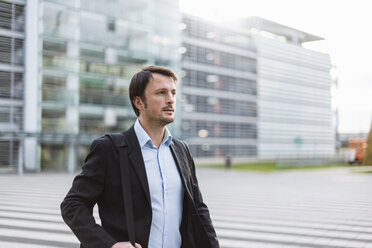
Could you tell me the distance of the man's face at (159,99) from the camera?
8.30 feet

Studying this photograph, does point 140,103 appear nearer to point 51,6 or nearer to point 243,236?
point 243,236

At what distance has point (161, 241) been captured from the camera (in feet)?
8.07

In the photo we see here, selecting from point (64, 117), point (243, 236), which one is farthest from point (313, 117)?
point (243, 236)

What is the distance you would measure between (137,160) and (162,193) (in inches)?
9.1

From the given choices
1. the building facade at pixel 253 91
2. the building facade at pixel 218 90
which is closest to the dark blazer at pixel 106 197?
the building facade at pixel 253 91

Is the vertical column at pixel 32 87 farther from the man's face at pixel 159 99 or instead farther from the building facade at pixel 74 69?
the man's face at pixel 159 99

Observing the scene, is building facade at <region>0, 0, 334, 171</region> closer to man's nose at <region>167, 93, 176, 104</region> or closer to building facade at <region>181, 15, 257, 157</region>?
building facade at <region>181, 15, 257, 157</region>

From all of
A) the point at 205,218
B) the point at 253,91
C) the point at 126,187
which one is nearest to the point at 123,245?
the point at 126,187

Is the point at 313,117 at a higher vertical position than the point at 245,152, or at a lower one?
higher

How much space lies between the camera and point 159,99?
8.30 ft

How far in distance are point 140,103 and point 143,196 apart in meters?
0.55

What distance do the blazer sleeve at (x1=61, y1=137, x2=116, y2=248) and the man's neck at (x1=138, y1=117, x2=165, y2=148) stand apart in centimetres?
28

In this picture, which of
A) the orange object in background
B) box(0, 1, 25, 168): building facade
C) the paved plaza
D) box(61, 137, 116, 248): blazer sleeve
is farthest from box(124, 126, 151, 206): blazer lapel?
the orange object in background

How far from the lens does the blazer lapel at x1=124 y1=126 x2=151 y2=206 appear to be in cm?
237
